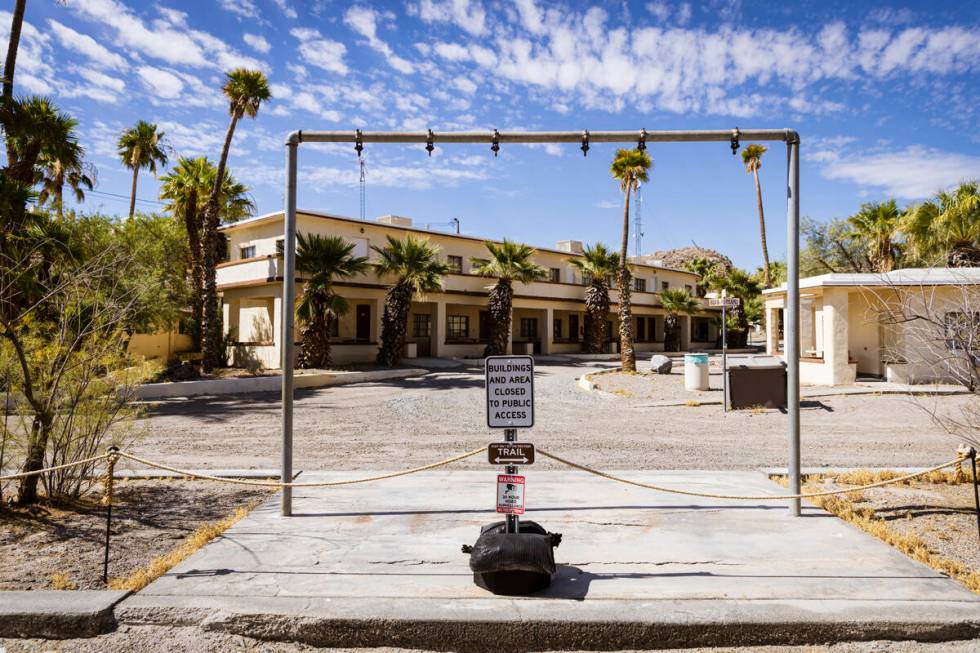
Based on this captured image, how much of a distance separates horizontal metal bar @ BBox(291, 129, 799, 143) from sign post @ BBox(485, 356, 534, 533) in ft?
9.25

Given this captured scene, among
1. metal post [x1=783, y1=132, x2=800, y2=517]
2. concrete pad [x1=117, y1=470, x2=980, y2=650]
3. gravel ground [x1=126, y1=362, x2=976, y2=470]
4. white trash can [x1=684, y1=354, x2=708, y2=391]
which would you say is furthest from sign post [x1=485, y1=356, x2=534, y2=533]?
white trash can [x1=684, y1=354, x2=708, y2=391]

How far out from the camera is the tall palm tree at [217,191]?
70.3 ft

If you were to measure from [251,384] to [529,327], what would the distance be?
20560 millimetres

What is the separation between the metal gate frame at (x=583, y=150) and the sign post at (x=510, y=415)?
2.42m

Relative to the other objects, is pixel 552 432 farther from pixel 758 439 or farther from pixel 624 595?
pixel 624 595

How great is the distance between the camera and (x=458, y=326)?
3256cm

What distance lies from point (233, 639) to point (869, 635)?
4.09 metres

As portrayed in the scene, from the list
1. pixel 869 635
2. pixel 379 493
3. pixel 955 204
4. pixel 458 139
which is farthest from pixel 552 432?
pixel 955 204

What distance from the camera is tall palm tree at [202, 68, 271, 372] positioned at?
21.4 m

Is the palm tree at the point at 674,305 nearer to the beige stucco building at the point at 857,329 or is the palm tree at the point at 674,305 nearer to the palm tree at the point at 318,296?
the beige stucco building at the point at 857,329

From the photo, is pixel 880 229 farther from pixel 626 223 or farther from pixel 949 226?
pixel 626 223

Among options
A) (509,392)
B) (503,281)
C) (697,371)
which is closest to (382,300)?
(503,281)

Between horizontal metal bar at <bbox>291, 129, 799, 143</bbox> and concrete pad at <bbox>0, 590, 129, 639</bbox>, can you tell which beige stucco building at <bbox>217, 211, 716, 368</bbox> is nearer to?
horizontal metal bar at <bbox>291, 129, 799, 143</bbox>

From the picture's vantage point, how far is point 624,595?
3.91 meters
